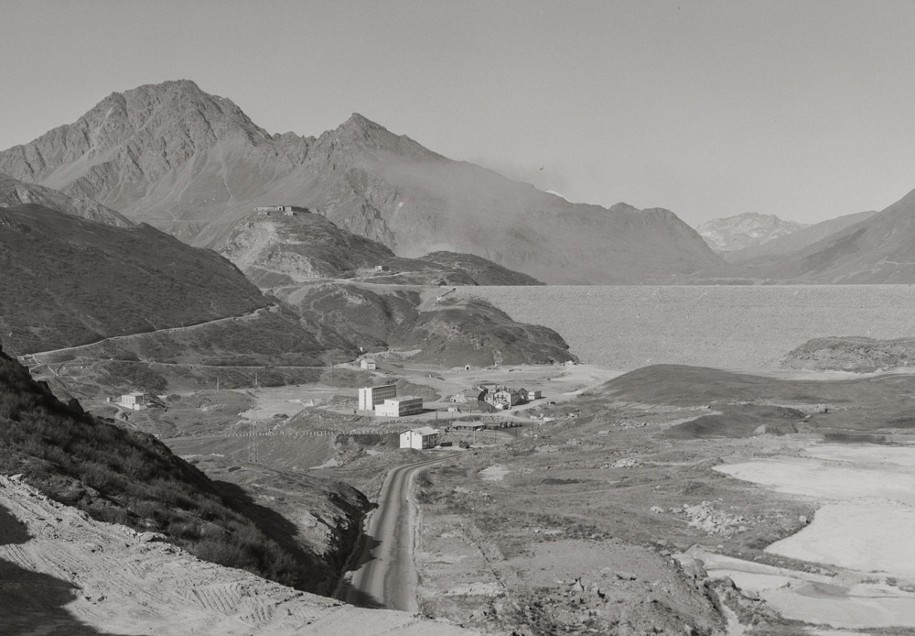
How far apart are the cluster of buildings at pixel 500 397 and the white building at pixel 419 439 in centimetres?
3128

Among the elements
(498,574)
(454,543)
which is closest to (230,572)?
(498,574)

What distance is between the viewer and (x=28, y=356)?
13850cm

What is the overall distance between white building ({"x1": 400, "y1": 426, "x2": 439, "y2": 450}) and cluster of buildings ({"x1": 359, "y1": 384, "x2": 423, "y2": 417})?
2000 centimetres

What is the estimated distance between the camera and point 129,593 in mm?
20031

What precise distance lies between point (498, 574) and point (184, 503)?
1465 centimetres

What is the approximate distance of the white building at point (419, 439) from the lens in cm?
9300

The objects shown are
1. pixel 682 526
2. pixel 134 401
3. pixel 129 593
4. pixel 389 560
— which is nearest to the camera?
pixel 129 593

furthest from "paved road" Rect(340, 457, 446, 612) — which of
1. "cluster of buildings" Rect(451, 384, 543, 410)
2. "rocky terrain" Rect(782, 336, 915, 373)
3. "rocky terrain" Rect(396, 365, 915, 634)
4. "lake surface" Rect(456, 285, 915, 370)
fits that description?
"lake surface" Rect(456, 285, 915, 370)

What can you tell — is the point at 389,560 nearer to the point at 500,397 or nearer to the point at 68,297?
the point at 500,397

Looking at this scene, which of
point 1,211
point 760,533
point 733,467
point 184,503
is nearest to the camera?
point 184,503

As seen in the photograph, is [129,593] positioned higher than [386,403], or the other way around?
[129,593]

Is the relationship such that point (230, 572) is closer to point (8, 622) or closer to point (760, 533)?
point (8, 622)

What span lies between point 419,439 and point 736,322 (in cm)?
9991

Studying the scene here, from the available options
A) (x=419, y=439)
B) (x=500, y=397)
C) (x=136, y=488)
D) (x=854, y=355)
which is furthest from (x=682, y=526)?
(x=854, y=355)
